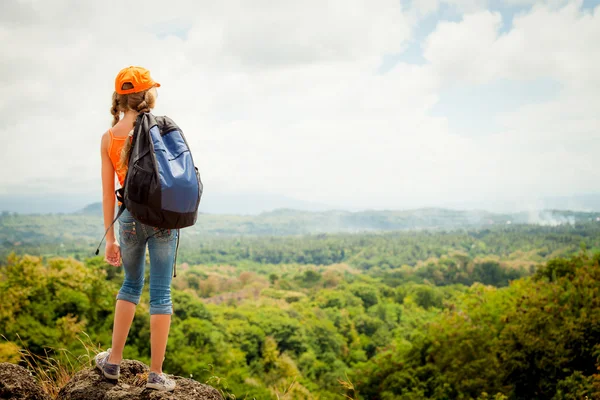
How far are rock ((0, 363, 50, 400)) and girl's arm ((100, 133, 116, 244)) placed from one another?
40.5 inches

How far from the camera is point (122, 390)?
2676 mm

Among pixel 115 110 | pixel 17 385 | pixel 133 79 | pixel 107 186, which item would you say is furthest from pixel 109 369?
pixel 133 79

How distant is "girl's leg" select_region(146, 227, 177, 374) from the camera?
8.49ft

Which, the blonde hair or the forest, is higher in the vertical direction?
the blonde hair

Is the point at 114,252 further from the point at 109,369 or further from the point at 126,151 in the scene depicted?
the point at 109,369

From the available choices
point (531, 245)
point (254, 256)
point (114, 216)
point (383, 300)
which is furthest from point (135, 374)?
point (254, 256)

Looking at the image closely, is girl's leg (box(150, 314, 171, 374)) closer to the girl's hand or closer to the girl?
the girl

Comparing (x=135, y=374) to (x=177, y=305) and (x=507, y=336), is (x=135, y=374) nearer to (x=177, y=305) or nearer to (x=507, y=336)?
(x=507, y=336)

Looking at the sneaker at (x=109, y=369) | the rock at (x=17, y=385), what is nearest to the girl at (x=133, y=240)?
the sneaker at (x=109, y=369)

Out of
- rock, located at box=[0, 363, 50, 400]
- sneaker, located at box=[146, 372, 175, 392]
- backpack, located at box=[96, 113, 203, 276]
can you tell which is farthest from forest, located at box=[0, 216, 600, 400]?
backpack, located at box=[96, 113, 203, 276]

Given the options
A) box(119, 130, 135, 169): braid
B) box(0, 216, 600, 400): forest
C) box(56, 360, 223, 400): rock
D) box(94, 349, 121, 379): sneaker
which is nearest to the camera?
box(119, 130, 135, 169): braid

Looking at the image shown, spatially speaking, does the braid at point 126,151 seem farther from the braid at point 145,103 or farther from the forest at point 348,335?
the forest at point 348,335

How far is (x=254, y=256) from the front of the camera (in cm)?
13825

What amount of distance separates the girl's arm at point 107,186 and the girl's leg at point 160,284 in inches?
10.7
